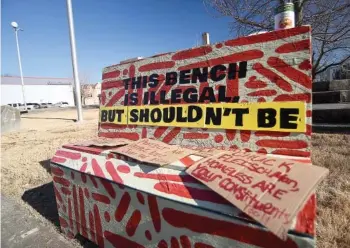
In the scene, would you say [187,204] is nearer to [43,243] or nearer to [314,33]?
[43,243]

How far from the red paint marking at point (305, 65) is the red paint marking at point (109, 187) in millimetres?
1586

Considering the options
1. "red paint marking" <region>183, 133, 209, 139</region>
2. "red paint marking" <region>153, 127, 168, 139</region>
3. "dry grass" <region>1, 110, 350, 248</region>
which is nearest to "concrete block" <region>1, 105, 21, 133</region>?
"dry grass" <region>1, 110, 350, 248</region>

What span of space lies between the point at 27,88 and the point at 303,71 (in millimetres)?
64076

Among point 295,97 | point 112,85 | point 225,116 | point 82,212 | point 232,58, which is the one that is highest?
point 232,58

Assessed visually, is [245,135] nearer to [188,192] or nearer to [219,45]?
[188,192]

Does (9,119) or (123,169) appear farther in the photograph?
(9,119)

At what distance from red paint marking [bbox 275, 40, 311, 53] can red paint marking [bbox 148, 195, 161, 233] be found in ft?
4.32

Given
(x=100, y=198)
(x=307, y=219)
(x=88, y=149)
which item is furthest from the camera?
(x=88, y=149)

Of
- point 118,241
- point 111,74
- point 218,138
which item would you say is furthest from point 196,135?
point 111,74

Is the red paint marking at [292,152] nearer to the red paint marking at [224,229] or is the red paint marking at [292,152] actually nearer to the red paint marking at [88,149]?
the red paint marking at [224,229]

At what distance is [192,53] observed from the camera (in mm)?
2152

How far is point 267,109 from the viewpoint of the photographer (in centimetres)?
174

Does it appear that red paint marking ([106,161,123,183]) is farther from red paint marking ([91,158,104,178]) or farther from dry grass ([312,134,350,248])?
dry grass ([312,134,350,248])

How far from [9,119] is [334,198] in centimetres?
1267
